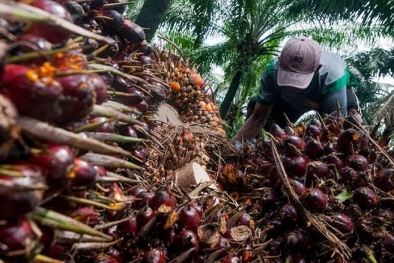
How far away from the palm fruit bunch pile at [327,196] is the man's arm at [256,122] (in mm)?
1491

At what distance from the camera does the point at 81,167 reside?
3.15ft

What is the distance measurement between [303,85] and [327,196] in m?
1.57

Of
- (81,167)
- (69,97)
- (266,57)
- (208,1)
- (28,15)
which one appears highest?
(28,15)

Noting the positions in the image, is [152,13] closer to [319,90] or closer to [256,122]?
[256,122]

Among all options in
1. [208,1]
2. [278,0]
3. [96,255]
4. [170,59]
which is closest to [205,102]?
[170,59]

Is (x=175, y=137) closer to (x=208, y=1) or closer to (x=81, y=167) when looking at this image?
(x=81, y=167)

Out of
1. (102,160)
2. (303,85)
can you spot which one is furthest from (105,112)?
(303,85)

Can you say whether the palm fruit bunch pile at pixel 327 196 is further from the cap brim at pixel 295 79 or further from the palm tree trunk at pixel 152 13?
the palm tree trunk at pixel 152 13

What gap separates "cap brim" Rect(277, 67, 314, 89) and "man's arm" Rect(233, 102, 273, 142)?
1.30ft

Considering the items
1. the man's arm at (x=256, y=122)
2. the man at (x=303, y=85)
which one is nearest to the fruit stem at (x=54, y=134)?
the man at (x=303, y=85)

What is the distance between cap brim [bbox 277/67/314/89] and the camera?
3.43 metres

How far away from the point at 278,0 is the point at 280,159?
9.75m

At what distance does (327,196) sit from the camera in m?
1.96

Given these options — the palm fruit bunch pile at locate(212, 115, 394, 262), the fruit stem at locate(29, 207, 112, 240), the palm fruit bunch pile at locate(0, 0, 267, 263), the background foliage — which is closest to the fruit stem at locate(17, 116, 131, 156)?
the palm fruit bunch pile at locate(0, 0, 267, 263)
